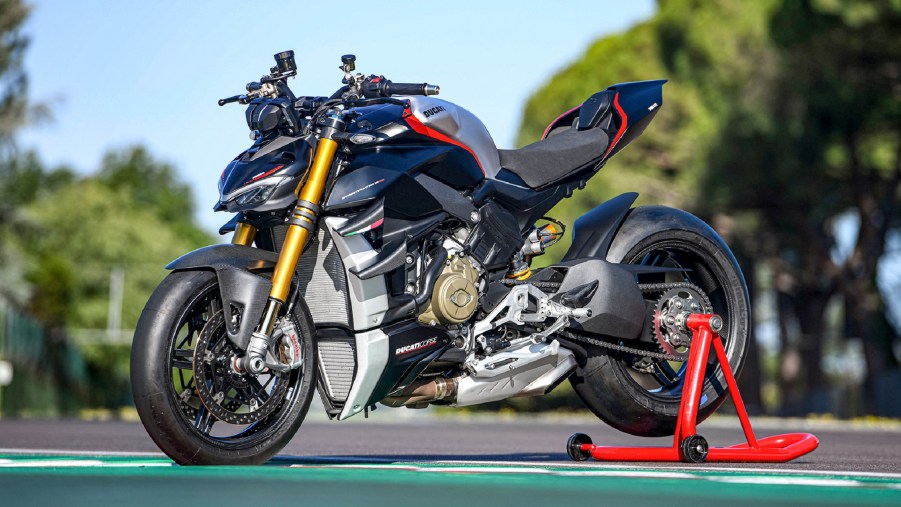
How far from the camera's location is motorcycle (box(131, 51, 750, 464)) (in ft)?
18.9

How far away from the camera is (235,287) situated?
574 centimetres

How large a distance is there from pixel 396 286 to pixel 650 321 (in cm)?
155

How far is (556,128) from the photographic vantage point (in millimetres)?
7598

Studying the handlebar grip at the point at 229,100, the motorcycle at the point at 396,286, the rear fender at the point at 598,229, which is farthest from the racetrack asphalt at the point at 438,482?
the handlebar grip at the point at 229,100

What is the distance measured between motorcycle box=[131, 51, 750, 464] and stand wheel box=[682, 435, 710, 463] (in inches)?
25.3

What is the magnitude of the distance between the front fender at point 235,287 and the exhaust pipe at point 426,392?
0.90m

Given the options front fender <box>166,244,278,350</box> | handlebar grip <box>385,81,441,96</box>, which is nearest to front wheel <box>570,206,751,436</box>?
handlebar grip <box>385,81,441,96</box>

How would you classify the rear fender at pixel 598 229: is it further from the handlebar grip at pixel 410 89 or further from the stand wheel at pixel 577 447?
the handlebar grip at pixel 410 89

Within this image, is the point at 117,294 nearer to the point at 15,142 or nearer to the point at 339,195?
the point at 15,142

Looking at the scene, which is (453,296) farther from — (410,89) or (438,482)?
(438,482)

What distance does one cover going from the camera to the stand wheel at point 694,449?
252 inches

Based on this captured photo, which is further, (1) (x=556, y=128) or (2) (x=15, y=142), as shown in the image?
(2) (x=15, y=142)

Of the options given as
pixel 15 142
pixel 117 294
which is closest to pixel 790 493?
pixel 15 142

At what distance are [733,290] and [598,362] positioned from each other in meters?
0.94
